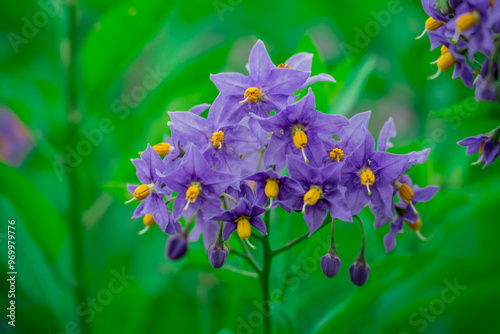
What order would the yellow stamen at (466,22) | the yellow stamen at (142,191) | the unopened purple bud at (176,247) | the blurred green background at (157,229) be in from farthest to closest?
the blurred green background at (157,229) → the unopened purple bud at (176,247) → the yellow stamen at (142,191) → the yellow stamen at (466,22)

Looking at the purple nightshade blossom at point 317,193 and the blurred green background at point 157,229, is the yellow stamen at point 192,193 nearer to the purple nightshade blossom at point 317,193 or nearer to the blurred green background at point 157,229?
the purple nightshade blossom at point 317,193

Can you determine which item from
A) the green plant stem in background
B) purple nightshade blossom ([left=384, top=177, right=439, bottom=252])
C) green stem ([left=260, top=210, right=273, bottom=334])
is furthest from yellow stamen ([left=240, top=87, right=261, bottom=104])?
the green plant stem in background

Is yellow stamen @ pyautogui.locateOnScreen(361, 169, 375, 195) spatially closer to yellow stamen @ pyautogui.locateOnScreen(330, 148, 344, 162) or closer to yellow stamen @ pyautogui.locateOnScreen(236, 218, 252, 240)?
yellow stamen @ pyautogui.locateOnScreen(330, 148, 344, 162)

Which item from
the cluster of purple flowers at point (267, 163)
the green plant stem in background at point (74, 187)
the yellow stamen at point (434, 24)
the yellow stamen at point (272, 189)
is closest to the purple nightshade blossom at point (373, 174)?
the cluster of purple flowers at point (267, 163)

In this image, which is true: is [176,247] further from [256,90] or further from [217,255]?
[256,90]

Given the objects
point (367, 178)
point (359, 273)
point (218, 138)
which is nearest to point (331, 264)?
point (359, 273)

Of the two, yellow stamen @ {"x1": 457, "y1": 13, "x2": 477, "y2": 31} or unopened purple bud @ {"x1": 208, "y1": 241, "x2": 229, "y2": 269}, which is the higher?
yellow stamen @ {"x1": 457, "y1": 13, "x2": 477, "y2": 31}
